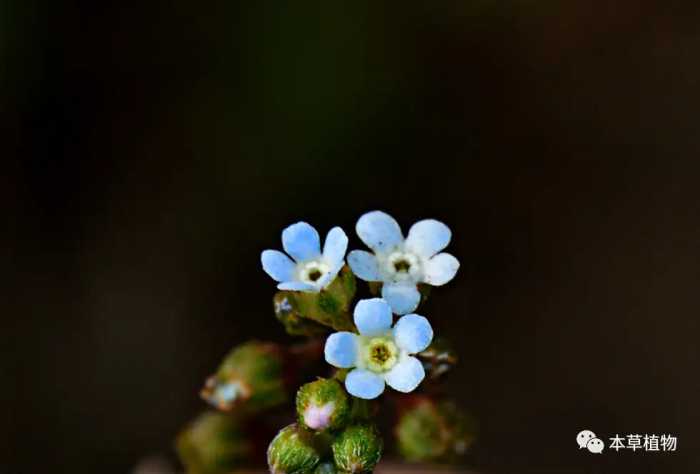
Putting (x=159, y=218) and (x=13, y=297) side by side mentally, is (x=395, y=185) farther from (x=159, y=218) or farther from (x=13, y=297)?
(x=13, y=297)

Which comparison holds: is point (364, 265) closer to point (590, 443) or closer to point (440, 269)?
point (440, 269)

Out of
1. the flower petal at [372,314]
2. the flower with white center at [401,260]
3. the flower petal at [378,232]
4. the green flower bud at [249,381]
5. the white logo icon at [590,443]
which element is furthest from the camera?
the white logo icon at [590,443]

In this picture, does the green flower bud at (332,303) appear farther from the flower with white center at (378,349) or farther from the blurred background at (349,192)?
the blurred background at (349,192)

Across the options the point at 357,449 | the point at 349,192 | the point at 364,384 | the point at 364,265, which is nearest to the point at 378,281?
the point at 364,265

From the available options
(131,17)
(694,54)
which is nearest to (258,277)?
(131,17)

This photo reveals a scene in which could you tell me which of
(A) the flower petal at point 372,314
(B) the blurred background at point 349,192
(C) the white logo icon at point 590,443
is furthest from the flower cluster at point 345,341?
(B) the blurred background at point 349,192

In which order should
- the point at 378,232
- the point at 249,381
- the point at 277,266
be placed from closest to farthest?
the point at 277,266, the point at 378,232, the point at 249,381
